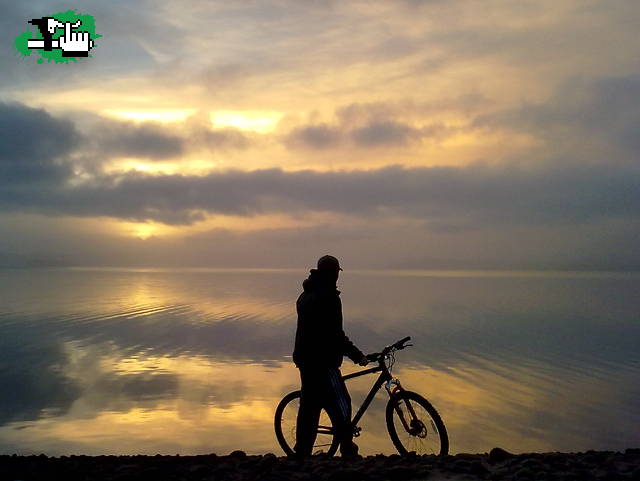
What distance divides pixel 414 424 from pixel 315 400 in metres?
1.35

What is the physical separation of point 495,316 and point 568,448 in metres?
32.0

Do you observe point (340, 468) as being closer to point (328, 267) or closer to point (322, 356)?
point (322, 356)

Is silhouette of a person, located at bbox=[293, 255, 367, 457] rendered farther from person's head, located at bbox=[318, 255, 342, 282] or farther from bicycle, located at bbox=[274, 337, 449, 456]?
bicycle, located at bbox=[274, 337, 449, 456]

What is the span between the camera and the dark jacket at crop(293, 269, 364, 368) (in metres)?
8.48

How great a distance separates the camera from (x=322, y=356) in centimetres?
861

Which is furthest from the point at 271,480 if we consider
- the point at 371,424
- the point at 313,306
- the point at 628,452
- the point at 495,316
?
the point at 495,316

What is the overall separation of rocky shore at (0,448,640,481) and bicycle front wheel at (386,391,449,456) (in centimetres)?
73

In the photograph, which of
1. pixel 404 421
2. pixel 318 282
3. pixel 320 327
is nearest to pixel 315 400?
pixel 320 327

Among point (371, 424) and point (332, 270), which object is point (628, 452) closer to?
point (332, 270)

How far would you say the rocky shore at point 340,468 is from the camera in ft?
23.1

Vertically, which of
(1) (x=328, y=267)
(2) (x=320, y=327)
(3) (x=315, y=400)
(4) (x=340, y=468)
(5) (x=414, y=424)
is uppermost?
(1) (x=328, y=267)

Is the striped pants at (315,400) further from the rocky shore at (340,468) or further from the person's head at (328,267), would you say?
the person's head at (328,267)

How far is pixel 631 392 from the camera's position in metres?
18.4

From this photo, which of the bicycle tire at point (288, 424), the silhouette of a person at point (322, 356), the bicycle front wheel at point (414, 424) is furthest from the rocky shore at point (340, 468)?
the bicycle tire at point (288, 424)
